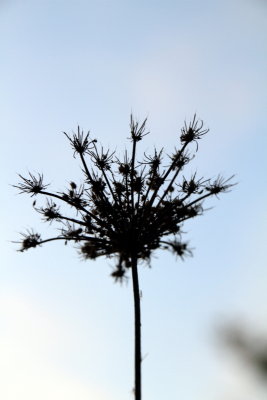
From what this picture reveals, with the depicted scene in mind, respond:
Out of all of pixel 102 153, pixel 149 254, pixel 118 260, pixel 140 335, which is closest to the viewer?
pixel 118 260

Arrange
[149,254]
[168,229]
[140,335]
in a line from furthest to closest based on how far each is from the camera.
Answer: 1. [168,229]
2. [149,254]
3. [140,335]

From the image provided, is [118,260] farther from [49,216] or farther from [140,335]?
[49,216]

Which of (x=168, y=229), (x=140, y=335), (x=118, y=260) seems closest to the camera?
(x=118, y=260)

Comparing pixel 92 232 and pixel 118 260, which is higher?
pixel 92 232

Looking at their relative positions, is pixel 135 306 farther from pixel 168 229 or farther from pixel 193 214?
pixel 193 214

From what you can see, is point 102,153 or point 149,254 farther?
point 102,153

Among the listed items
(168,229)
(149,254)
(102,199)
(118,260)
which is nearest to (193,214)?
(168,229)

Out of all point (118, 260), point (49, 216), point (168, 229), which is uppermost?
point (49, 216)

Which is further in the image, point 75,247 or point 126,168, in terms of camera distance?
point 126,168

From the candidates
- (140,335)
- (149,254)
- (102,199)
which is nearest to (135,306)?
(140,335)
